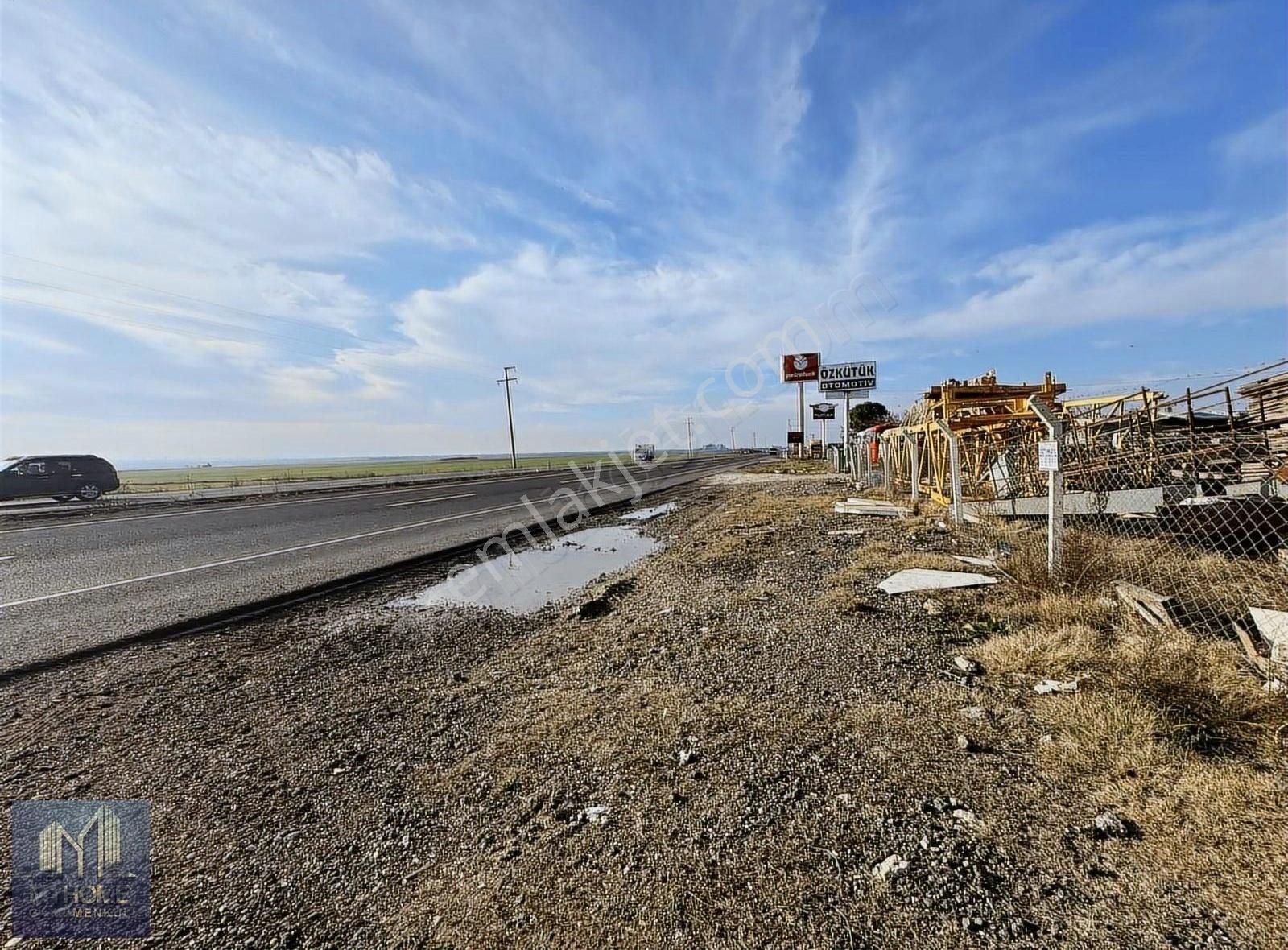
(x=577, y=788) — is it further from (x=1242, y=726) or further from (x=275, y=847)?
(x=1242, y=726)

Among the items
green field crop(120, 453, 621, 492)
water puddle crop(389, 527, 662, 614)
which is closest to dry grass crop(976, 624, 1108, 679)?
water puddle crop(389, 527, 662, 614)

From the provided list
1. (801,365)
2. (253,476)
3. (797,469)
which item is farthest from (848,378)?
(253,476)

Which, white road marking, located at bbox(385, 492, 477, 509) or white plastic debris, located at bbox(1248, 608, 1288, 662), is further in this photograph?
white road marking, located at bbox(385, 492, 477, 509)

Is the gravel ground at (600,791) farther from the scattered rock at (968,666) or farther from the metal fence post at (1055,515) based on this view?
the metal fence post at (1055,515)

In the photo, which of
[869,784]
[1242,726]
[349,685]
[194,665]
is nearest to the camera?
[869,784]

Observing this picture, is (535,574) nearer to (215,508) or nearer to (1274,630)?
(1274,630)

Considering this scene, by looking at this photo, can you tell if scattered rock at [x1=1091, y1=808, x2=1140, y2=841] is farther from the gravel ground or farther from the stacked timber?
the stacked timber

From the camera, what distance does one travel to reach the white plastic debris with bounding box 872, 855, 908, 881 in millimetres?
2033

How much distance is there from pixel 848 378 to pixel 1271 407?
149ft

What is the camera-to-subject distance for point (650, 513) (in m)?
17.0

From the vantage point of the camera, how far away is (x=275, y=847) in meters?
2.37

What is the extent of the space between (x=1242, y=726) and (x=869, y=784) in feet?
6.96

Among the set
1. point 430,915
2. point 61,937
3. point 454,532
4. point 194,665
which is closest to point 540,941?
point 430,915

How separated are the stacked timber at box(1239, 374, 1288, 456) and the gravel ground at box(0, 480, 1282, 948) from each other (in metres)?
5.02
